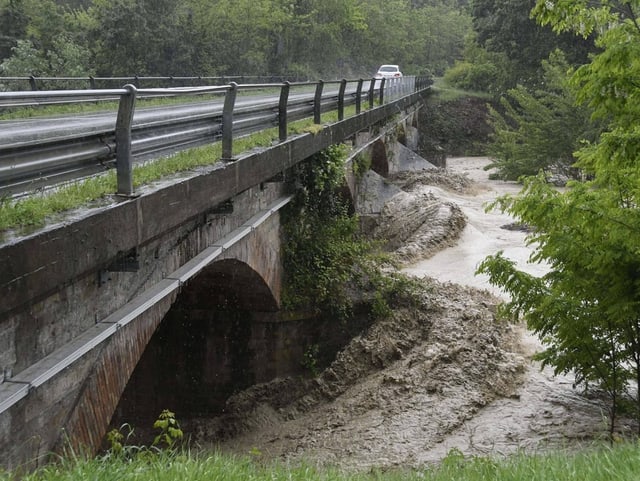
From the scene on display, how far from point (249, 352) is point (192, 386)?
1160mm

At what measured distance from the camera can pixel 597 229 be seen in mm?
6953

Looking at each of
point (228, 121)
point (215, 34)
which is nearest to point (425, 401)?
point (228, 121)

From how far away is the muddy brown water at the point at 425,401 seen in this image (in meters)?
9.58

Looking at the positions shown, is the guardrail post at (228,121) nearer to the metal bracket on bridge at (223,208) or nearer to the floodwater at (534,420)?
the metal bracket on bridge at (223,208)

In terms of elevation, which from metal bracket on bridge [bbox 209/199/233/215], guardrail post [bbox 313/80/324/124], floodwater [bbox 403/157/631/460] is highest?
guardrail post [bbox 313/80/324/124]

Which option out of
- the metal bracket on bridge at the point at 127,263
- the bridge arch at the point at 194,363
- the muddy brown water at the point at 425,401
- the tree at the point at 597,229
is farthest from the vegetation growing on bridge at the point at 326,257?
the metal bracket on bridge at the point at 127,263

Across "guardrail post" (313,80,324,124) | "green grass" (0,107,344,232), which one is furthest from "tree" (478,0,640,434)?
"guardrail post" (313,80,324,124)

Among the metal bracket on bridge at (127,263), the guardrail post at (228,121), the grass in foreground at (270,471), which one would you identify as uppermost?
the guardrail post at (228,121)

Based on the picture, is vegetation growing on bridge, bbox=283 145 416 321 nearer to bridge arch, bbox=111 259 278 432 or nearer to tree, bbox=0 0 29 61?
bridge arch, bbox=111 259 278 432

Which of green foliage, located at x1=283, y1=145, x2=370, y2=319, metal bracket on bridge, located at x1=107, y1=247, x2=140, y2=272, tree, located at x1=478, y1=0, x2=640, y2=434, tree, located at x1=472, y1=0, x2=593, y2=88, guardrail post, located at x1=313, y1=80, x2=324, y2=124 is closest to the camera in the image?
metal bracket on bridge, located at x1=107, y1=247, x2=140, y2=272

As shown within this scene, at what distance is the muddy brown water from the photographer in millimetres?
9578

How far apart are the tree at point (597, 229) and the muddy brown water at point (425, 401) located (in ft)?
3.24

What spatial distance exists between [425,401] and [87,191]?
22.3 ft

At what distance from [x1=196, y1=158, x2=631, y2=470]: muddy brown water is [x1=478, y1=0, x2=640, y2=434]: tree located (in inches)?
38.8
